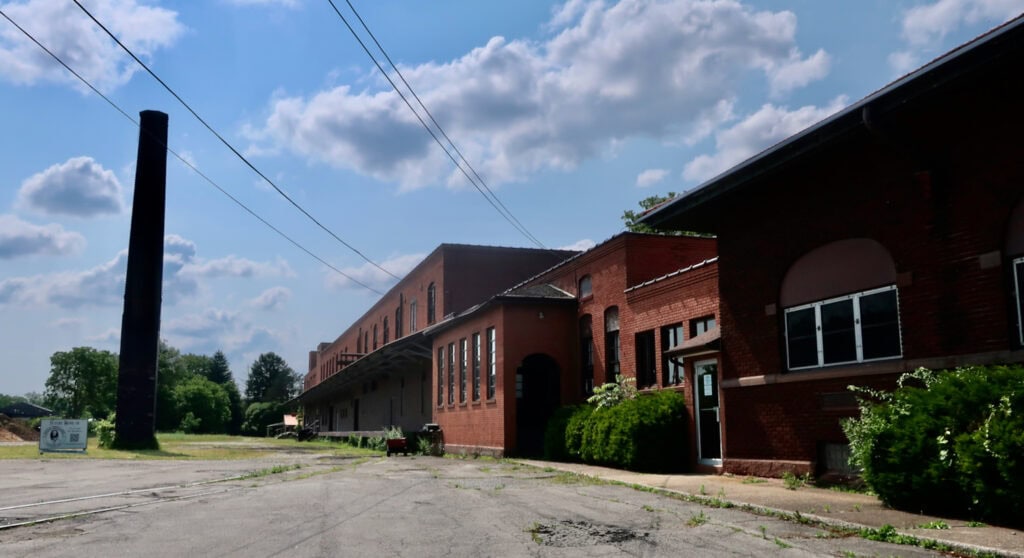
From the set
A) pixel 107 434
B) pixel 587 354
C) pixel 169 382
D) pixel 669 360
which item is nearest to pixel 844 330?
pixel 669 360

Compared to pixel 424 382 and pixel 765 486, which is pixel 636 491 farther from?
pixel 424 382

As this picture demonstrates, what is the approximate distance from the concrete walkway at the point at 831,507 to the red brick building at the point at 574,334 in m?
3.53

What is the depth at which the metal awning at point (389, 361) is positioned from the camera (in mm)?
38375

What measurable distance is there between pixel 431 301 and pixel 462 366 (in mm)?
13925

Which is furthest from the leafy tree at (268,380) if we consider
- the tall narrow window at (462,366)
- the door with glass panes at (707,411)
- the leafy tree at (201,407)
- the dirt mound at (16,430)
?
the door with glass panes at (707,411)

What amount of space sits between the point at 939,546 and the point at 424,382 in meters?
35.3

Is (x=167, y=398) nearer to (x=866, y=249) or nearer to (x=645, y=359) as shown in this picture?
(x=645, y=359)

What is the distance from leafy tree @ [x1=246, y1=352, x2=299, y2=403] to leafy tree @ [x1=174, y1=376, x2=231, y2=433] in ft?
95.3

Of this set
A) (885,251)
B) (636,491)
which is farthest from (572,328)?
(885,251)

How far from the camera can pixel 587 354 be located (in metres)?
26.6

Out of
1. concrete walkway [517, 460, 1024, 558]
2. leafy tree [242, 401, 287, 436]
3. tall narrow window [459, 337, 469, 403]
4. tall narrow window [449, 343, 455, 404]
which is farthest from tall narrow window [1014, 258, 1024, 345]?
leafy tree [242, 401, 287, 436]

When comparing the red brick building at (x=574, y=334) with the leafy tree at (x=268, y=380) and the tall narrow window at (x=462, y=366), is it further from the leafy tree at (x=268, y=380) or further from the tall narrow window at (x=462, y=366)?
the leafy tree at (x=268, y=380)

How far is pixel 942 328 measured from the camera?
1161cm

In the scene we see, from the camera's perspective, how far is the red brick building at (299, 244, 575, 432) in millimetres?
42219
